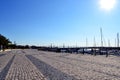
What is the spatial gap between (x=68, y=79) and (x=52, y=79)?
86 cm

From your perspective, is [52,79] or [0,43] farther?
[0,43]

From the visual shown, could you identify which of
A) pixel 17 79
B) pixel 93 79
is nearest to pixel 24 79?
pixel 17 79

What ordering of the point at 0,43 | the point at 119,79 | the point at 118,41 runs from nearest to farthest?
1. the point at 119,79
2. the point at 118,41
3. the point at 0,43

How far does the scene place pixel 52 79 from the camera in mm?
13516

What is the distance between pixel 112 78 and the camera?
1365 cm

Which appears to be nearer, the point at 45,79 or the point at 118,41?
the point at 45,79

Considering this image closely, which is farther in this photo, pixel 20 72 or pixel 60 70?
pixel 60 70

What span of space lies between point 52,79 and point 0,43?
111m

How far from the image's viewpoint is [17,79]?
1372cm

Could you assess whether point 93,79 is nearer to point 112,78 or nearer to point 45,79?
point 112,78

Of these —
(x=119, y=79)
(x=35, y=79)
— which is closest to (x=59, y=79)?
(x=35, y=79)

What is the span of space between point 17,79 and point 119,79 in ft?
17.8

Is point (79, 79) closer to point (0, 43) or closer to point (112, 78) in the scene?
point (112, 78)

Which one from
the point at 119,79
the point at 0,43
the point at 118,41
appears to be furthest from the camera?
the point at 0,43
